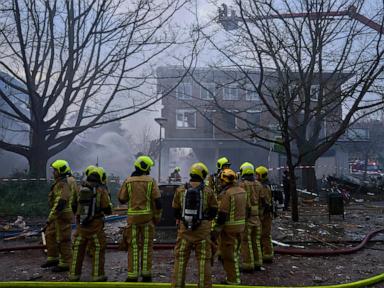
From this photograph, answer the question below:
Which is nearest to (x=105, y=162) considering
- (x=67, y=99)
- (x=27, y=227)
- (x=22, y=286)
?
(x=67, y=99)

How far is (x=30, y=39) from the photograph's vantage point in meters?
12.6

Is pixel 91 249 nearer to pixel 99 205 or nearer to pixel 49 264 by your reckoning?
pixel 99 205

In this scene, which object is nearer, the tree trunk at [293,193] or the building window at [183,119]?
the tree trunk at [293,193]

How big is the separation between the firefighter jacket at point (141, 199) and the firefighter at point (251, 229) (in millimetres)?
1494

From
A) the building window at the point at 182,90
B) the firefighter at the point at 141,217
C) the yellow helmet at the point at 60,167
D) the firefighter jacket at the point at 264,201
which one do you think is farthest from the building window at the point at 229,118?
the firefighter at the point at 141,217

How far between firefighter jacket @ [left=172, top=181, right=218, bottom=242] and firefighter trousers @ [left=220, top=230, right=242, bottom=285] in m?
0.45

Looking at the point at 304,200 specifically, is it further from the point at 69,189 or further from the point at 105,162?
the point at 105,162

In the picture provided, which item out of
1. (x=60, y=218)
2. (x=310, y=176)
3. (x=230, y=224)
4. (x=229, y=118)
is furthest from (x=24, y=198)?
(x=229, y=118)

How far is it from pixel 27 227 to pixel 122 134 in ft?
126

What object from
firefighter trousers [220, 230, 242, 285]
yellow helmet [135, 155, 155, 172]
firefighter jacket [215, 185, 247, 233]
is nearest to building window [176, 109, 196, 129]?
yellow helmet [135, 155, 155, 172]

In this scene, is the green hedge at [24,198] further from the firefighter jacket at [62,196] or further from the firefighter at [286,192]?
the firefighter at [286,192]

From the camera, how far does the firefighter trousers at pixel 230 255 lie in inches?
199

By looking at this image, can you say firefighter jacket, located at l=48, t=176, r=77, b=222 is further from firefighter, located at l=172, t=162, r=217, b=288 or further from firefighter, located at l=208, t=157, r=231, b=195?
firefighter, located at l=208, t=157, r=231, b=195

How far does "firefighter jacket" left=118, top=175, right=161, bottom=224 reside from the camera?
5.40m
